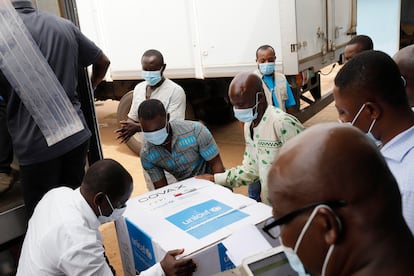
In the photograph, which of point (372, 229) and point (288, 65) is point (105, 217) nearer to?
point (372, 229)

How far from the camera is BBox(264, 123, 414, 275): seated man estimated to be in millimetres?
726

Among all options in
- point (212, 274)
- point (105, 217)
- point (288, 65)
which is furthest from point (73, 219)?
point (288, 65)

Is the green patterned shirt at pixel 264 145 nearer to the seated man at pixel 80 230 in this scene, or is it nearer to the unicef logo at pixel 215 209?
the unicef logo at pixel 215 209

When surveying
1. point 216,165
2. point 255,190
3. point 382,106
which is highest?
point 382,106

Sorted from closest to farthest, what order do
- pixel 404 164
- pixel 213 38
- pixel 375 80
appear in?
1. pixel 404 164
2. pixel 375 80
3. pixel 213 38

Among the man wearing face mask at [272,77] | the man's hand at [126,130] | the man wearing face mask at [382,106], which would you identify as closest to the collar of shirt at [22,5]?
the man's hand at [126,130]

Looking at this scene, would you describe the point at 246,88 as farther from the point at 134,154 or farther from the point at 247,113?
the point at 134,154

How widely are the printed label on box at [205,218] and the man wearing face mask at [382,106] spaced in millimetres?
655

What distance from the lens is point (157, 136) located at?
2436mm

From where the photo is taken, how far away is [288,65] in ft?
13.7

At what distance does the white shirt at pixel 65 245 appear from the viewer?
1.55 m

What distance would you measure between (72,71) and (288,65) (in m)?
2.47

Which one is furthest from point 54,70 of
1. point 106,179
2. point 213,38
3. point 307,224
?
point 213,38

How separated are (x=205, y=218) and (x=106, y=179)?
46cm
